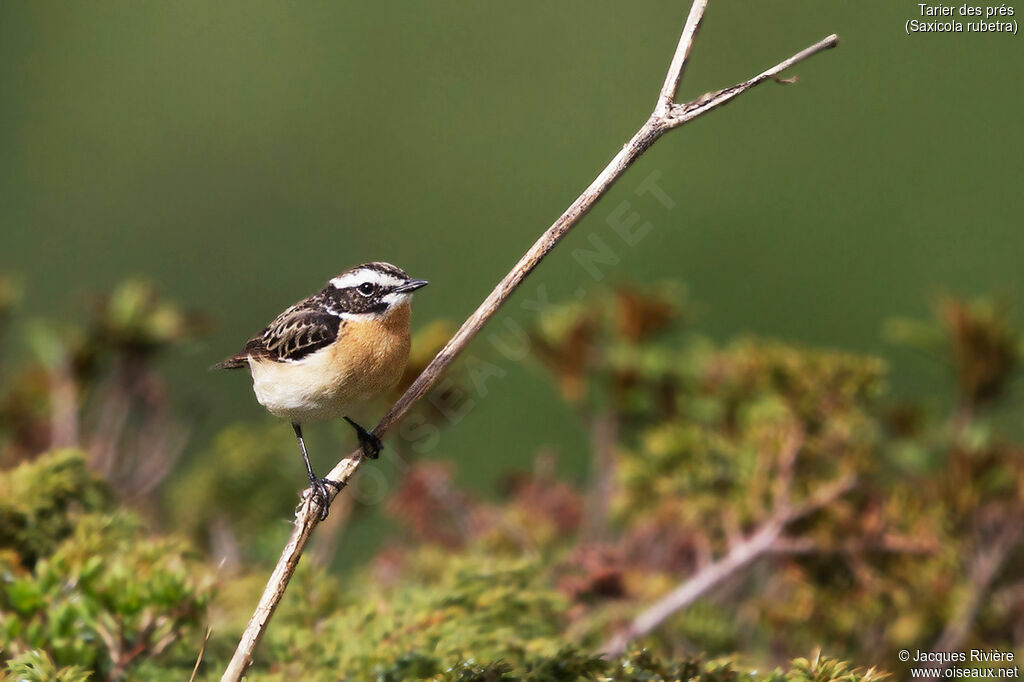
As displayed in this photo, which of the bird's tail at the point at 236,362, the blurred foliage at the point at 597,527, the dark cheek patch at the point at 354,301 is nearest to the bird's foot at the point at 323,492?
the blurred foliage at the point at 597,527

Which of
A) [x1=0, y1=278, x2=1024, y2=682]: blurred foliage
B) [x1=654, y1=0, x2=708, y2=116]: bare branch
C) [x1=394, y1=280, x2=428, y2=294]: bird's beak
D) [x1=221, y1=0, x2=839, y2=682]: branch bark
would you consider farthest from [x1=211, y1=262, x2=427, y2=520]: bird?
[x1=654, y1=0, x2=708, y2=116]: bare branch

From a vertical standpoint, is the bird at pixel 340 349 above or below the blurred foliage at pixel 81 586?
above

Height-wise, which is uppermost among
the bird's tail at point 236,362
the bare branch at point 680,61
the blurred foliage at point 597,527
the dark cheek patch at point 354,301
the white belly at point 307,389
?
the bird's tail at point 236,362

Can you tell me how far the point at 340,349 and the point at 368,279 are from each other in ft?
0.50

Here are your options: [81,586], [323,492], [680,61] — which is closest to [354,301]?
[323,492]

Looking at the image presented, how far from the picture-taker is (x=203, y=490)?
102 inches

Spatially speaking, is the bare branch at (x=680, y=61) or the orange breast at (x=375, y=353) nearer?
the bare branch at (x=680, y=61)

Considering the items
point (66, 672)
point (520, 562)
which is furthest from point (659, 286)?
point (66, 672)

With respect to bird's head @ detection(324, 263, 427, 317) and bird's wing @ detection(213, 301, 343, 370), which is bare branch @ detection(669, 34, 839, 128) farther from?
bird's wing @ detection(213, 301, 343, 370)

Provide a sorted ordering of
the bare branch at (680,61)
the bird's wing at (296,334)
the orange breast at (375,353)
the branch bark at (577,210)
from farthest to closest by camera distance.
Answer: the bird's wing at (296,334)
the orange breast at (375,353)
the bare branch at (680,61)
the branch bark at (577,210)

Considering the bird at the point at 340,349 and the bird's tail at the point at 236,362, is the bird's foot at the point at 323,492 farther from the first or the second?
the bird's tail at the point at 236,362

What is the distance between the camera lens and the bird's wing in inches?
89.1

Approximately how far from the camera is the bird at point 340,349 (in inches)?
82.4

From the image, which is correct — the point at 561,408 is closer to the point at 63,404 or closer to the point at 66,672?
the point at 63,404
